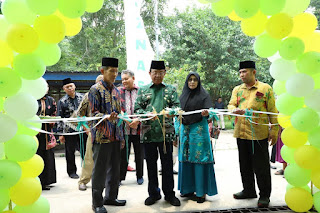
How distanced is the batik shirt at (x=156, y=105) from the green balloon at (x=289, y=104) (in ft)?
4.22

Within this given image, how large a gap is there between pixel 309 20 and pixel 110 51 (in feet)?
49.5

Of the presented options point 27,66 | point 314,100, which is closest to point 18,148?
point 27,66

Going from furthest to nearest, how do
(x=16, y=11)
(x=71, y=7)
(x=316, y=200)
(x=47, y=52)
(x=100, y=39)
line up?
(x=100, y=39) → (x=316, y=200) → (x=47, y=52) → (x=71, y=7) → (x=16, y=11)

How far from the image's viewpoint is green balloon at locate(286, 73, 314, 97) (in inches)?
108

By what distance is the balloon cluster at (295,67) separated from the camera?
2.76 m

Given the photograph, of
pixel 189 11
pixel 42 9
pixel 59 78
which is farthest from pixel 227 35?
pixel 42 9

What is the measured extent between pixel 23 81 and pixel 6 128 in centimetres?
49

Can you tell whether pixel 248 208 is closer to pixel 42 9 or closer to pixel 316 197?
pixel 316 197

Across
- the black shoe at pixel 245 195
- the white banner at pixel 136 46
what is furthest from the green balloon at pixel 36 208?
the white banner at pixel 136 46

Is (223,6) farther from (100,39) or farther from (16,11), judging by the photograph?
(100,39)

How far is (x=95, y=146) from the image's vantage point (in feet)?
10.9

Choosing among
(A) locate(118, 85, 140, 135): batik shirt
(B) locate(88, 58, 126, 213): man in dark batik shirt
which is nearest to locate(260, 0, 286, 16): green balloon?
(B) locate(88, 58, 126, 213): man in dark batik shirt

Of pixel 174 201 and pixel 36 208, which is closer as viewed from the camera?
pixel 36 208

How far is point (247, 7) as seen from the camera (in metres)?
2.72
